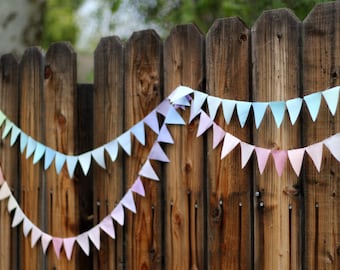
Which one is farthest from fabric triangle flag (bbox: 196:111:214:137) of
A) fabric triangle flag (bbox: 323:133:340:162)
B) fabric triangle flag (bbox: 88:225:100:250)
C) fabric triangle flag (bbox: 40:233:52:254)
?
fabric triangle flag (bbox: 40:233:52:254)

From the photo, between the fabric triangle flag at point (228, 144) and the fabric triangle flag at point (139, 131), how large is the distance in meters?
0.43

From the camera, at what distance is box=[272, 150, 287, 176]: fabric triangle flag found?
73.7 inches

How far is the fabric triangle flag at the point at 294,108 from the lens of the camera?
1849 millimetres

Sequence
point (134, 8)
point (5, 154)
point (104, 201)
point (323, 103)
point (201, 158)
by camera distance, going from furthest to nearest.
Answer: point (134, 8) → point (5, 154) → point (104, 201) → point (201, 158) → point (323, 103)

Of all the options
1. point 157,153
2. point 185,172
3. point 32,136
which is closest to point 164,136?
point 157,153

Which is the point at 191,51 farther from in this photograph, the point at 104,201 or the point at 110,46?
the point at 104,201

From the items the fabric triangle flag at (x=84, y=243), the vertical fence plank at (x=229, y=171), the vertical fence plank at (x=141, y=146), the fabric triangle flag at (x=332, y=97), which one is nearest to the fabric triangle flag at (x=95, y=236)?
the fabric triangle flag at (x=84, y=243)

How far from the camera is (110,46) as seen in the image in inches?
94.0

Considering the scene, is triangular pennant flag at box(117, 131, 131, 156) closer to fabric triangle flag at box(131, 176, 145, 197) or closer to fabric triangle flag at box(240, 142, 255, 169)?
fabric triangle flag at box(131, 176, 145, 197)

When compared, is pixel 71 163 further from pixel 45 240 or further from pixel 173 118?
pixel 173 118

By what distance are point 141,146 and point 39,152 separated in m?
0.66

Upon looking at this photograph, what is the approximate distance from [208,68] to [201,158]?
0.40 m

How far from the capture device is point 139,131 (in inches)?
89.1

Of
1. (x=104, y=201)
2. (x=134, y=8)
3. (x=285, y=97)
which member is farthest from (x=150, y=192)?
(x=134, y=8)
